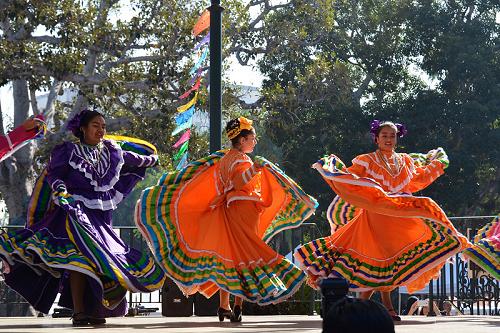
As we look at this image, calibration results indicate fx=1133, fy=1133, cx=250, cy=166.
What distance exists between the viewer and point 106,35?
22.3 m

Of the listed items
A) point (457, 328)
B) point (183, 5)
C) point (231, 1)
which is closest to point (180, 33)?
point (183, 5)

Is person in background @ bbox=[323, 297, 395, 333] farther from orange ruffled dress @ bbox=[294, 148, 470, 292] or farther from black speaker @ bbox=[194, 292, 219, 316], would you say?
black speaker @ bbox=[194, 292, 219, 316]

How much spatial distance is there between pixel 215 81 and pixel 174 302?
2.43 metres

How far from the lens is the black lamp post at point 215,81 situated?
1100cm

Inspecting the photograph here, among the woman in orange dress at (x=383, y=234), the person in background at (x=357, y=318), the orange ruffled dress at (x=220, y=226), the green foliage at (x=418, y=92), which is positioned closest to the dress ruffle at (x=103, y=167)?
the orange ruffled dress at (x=220, y=226)

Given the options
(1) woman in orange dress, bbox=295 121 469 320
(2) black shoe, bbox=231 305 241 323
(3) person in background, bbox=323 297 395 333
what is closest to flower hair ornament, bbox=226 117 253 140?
(1) woman in orange dress, bbox=295 121 469 320

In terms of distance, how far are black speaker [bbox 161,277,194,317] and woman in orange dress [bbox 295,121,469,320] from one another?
2375mm

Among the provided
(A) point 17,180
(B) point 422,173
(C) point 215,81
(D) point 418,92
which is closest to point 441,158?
(B) point 422,173

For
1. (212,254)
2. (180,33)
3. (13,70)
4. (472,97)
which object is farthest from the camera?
(472,97)

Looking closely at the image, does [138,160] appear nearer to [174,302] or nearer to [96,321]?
[96,321]

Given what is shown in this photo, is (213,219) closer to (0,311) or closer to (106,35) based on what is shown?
(0,311)

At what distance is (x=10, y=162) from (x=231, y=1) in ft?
21.2

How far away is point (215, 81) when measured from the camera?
1111 cm

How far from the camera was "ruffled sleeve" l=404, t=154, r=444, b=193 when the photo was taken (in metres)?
10.1
